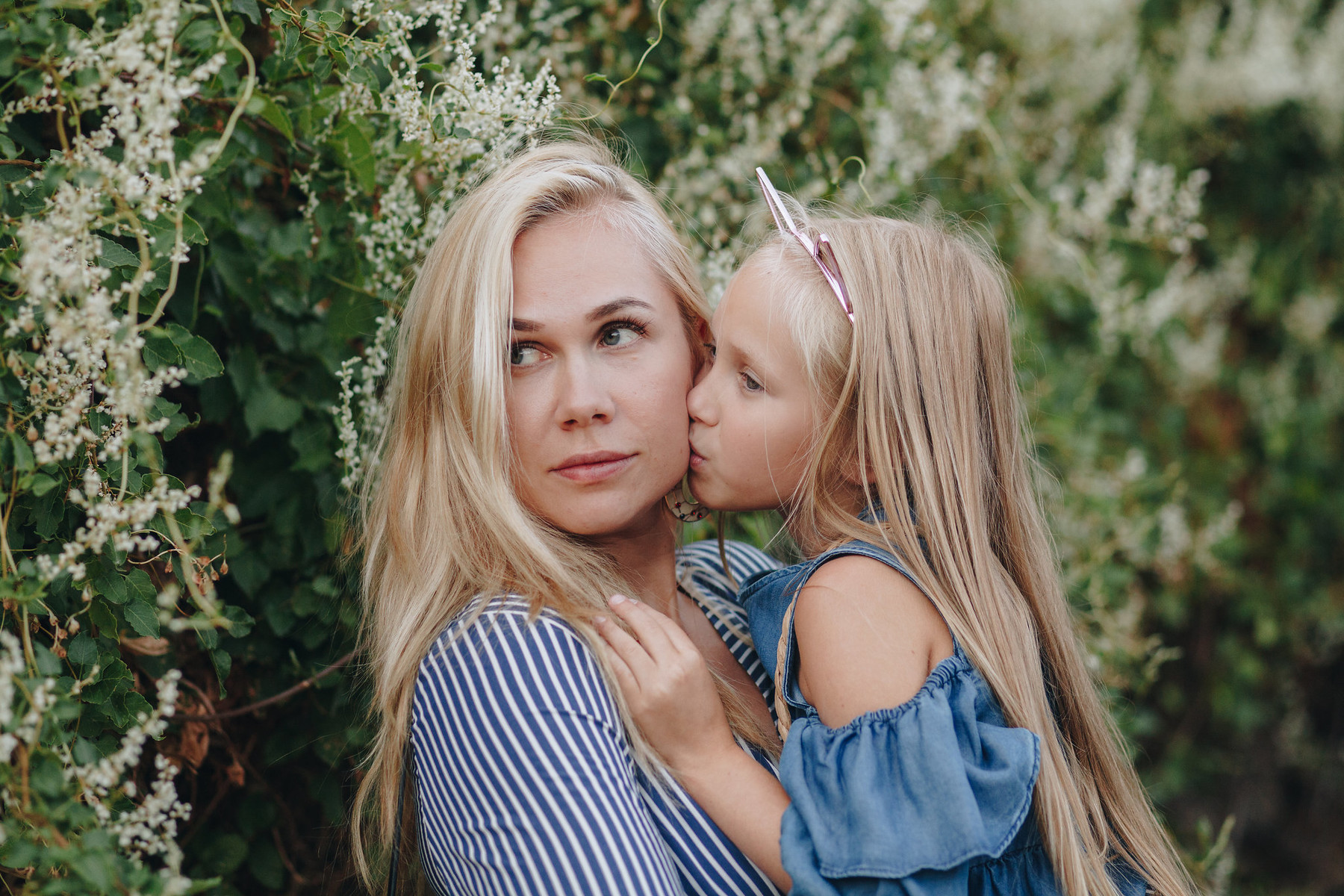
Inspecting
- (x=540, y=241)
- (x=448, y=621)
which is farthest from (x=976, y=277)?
(x=448, y=621)

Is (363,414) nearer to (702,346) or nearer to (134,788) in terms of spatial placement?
(702,346)

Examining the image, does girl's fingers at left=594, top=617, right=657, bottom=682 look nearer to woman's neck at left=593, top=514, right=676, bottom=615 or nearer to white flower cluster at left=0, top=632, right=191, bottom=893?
woman's neck at left=593, top=514, right=676, bottom=615

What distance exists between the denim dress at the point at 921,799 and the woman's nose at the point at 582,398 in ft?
1.71

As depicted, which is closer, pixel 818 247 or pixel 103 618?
pixel 103 618

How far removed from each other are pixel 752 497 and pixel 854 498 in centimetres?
19

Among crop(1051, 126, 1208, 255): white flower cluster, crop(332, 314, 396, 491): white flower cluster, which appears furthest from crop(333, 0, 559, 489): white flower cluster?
crop(1051, 126, 1208, 255): white flower cluster

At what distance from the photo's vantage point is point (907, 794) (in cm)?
142

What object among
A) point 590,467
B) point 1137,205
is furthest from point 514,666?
point 1137,205

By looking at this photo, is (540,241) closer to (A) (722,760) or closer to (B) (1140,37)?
(A) (722,760)

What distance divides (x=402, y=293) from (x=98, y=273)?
32.8 inches

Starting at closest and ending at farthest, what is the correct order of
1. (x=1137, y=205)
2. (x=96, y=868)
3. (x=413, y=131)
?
(x=96, y=868), (x=413, y=131), (x=1137, y=205)

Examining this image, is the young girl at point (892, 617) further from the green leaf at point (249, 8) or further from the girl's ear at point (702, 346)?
the green leaf at point (249, 8)

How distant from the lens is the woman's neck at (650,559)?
6.32ft

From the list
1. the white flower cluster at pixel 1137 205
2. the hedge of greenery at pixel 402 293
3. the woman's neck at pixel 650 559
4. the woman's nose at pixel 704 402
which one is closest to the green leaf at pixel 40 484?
the hedge of greenery at pixel 402 293
